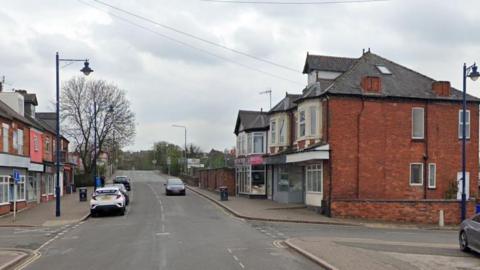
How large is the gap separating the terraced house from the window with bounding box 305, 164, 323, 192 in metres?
0.06

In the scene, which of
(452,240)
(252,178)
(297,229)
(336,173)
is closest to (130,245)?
(297,229)

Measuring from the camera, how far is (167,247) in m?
17.4

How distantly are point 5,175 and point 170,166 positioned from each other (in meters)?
87.1

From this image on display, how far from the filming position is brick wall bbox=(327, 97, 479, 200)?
32.7 m

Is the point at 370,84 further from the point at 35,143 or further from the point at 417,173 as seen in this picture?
the point at 35,143

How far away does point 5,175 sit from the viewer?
33.5 metres

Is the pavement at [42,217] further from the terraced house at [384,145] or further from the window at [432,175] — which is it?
the window at [432,175]

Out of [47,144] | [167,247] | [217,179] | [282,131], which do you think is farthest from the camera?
[217,179]

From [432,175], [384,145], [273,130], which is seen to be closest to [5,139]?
[273,130]

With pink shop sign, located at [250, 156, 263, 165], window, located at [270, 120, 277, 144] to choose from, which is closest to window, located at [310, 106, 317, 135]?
window, located at [270, 120, 277, 144]

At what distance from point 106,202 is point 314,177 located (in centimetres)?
1206

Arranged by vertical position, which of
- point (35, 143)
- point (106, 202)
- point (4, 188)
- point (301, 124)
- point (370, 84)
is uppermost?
point (370, 84)

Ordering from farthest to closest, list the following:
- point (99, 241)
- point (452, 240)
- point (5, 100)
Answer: point (5, 100) < point (452, 240) < point (99, 241)

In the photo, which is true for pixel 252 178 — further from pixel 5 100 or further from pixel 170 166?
pixel 170 166
